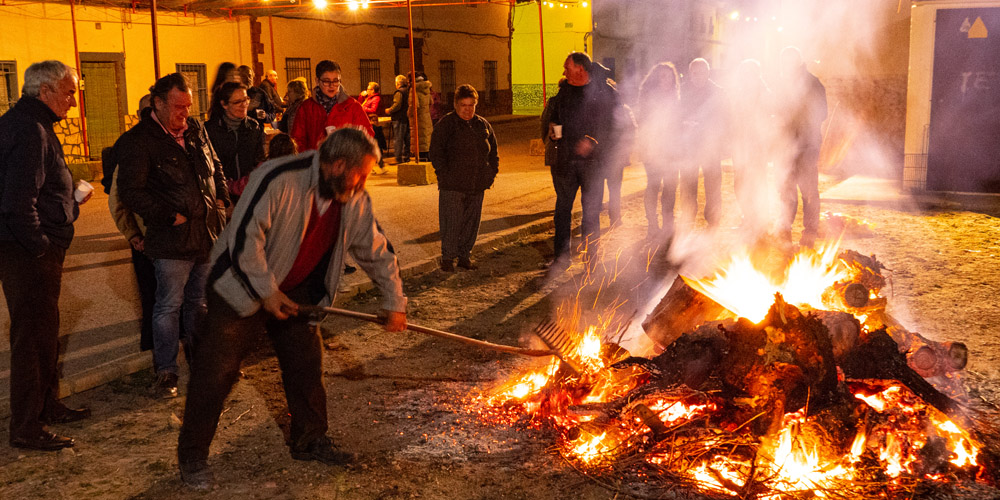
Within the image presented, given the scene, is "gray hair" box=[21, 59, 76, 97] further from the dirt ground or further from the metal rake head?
the metal rake head

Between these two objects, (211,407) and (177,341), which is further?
(177,341)

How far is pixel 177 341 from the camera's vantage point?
17.4 ft

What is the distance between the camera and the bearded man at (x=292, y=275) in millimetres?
3820

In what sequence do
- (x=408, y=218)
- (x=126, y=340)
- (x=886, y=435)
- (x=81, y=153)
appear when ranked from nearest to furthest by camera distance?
(x=886, y=435)
(x=126, y=340)
(x=408, y=218)
(x=81, y=153)

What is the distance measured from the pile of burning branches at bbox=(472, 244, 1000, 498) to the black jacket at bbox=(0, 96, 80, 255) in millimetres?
2687

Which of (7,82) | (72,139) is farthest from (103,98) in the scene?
(7,82)

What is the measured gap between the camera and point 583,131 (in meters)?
8.41

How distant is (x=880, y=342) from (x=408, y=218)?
7.54m

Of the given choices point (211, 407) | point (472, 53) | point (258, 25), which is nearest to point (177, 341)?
point (211, 407)

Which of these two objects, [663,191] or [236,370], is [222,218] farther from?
[663,191]

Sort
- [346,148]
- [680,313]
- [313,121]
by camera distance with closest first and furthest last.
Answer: [346,148] → [680,313] → [313,121]

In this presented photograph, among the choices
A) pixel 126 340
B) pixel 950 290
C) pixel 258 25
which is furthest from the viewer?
pixel 258 25

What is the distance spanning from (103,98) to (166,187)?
16368 mm

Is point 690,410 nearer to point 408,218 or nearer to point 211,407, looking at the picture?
point 211,407
